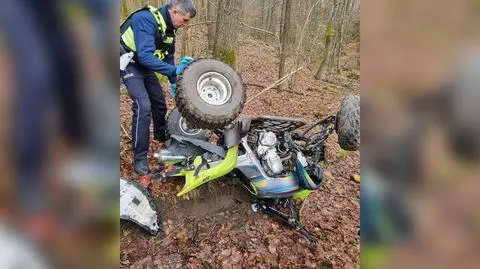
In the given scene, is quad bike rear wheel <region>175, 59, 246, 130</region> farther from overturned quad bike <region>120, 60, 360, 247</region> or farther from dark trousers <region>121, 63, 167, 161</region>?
dark trousers <region>121, 63, 167, 161</region>

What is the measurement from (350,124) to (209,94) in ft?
3.47

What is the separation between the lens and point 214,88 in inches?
112

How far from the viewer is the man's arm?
2.86 metres

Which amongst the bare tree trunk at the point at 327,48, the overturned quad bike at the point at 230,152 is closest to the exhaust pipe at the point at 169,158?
the overturned quad bike at the point at 230,152

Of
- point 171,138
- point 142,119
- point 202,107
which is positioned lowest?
point 171,138

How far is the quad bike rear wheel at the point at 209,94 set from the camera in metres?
2.65

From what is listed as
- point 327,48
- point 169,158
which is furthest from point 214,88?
point 327,48

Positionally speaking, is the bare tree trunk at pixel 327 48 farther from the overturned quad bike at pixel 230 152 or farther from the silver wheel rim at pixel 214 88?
the silver wheel rim at pixel 214 88

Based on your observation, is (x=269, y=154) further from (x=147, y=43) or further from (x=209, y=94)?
(x=147, y=43)
